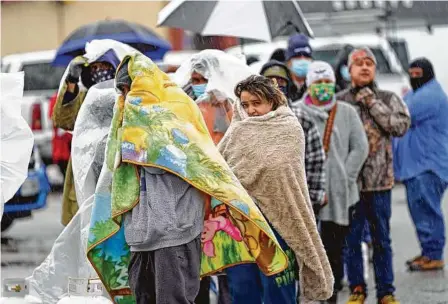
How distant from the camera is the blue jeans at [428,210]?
11.8 meters

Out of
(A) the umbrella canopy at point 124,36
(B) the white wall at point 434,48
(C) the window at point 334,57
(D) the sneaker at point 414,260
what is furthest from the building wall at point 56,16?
(D) the sneaker at point 414,260

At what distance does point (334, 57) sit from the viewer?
70.3 feet

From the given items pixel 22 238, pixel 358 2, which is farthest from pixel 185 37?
pixel 22 238

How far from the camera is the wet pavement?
10.4 m

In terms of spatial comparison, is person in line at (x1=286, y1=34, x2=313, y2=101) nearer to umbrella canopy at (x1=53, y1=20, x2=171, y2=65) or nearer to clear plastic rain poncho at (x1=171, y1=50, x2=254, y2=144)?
clear plastic rain poncho at (x1=171, y1=50, x2=254, y2=144)

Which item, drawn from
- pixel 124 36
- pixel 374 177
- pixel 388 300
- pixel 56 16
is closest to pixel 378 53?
pixel 124 36

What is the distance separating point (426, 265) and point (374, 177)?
1.95 metres

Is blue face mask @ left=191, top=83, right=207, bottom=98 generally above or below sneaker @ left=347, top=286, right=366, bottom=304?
above

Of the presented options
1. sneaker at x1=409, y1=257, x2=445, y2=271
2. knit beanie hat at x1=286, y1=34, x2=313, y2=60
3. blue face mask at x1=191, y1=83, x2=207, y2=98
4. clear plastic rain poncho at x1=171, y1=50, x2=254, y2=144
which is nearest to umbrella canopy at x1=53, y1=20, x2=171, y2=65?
knit beanie hat at x1=286, y1=34, x2=313, y2=60

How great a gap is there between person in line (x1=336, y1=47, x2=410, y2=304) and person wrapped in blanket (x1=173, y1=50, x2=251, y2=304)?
1273 mm

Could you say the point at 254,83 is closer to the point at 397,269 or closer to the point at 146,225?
the point at 146,225

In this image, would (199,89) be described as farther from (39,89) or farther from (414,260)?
(39,89)

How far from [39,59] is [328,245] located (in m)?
12.6

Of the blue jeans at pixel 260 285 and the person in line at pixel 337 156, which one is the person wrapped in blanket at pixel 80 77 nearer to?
the person in line at pixel 337 156
